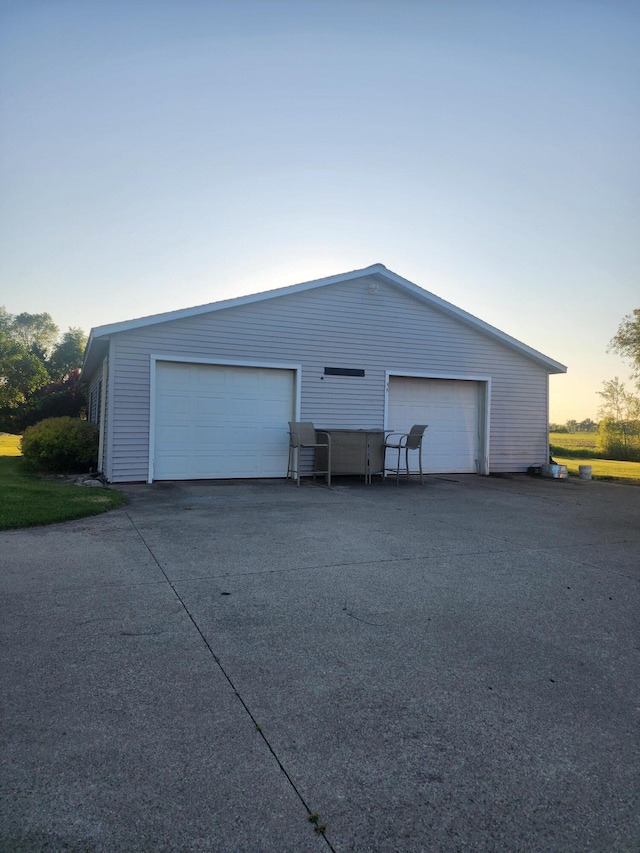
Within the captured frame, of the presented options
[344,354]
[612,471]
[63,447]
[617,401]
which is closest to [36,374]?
[63,447]

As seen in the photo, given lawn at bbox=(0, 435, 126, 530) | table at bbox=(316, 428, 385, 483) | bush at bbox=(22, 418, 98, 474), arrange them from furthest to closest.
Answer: bush at bbox=(22, 418, 98, 474) → table at bbox=(316, 428, 385, 483) → lawn at bbox=(0, 435, 126, 530)

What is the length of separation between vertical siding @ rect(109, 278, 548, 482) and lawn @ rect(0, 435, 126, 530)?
131cm

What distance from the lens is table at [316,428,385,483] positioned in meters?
9.94

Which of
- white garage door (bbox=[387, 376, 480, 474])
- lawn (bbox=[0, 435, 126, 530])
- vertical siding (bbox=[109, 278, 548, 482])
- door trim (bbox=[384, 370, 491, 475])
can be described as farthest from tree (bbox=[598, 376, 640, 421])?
lawn (bbox=[0, 435, 126, 530])

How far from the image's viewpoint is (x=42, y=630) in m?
2.80

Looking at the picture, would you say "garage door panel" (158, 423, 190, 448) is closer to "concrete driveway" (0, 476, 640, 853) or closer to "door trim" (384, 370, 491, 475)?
"concrete driveway" (0, 476, 640, 853)

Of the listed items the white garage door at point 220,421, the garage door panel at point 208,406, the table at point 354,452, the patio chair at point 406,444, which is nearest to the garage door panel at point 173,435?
the white garage door at point 220,421

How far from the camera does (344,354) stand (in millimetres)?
10766

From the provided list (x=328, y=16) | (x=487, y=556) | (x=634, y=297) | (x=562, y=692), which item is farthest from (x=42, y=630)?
(x=634, y=297)

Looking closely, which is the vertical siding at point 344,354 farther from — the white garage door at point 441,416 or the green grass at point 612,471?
the green grass at point 612,471

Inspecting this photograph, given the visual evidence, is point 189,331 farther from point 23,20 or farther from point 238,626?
point 238,626

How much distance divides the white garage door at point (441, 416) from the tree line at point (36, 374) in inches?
488

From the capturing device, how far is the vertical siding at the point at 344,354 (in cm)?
918

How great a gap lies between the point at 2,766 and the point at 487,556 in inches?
153
